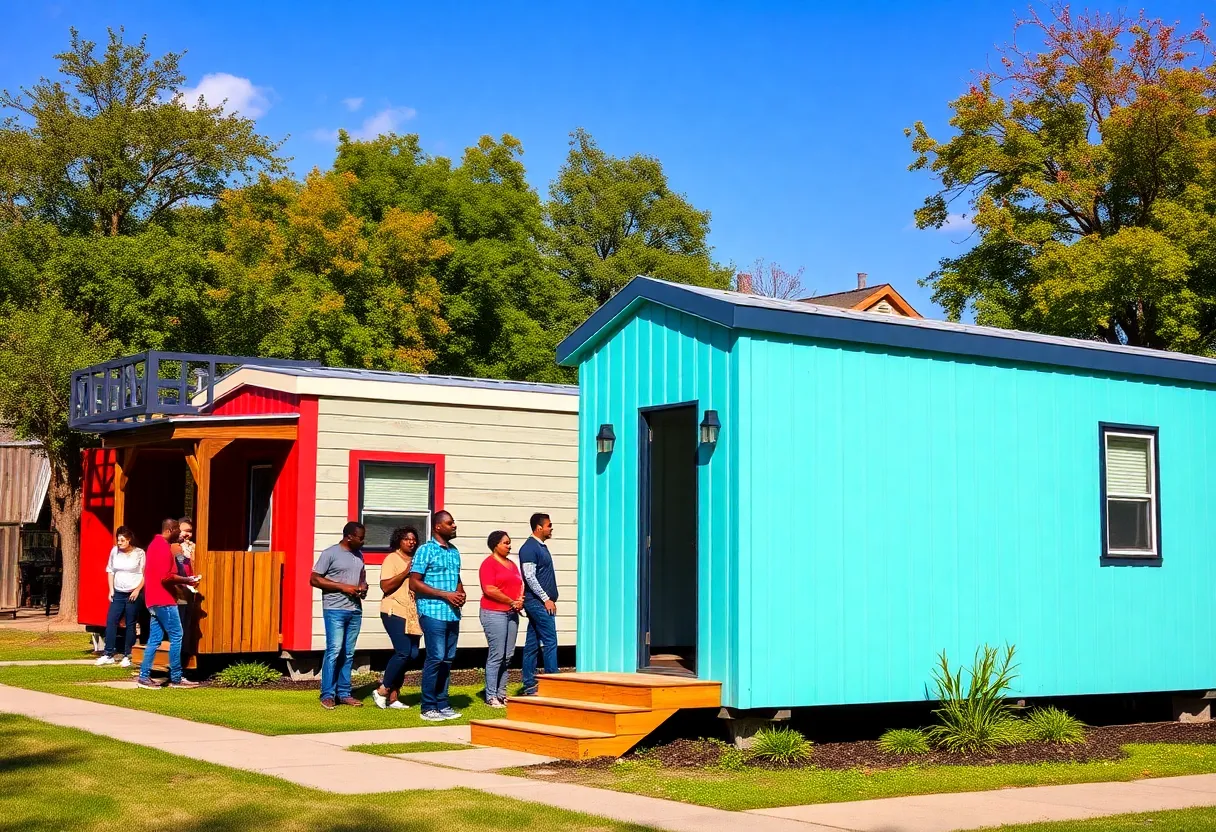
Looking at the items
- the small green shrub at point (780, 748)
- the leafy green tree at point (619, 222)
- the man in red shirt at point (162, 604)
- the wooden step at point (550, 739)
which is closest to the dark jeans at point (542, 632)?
the wooden step at point (550, 739)

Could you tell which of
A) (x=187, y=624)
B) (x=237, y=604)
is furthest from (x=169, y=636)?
(x=237, y=604)

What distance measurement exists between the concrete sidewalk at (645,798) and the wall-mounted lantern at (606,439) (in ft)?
8.89

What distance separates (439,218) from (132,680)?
908 inches

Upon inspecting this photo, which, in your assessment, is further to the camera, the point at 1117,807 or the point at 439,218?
the point at 439,218

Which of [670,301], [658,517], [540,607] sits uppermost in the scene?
[670,301]

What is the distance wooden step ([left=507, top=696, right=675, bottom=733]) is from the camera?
10375mm

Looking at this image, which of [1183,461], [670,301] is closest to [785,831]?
[670,301]

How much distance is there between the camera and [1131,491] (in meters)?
13.3

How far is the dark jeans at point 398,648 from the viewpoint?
13055mm

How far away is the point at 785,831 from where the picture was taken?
757cm

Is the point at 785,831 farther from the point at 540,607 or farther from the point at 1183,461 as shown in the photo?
the point at 1183,461

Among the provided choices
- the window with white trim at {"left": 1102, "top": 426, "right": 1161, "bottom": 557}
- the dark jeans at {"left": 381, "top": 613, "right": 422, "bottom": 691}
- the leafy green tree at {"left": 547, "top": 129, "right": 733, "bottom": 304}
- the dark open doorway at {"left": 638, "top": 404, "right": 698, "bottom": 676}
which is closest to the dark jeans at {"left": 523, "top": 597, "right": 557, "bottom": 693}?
the dark open doorway at {"left": 638, "top": 404, "right": 698, "bottom": 676}

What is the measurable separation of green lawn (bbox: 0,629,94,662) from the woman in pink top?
27.4 ft

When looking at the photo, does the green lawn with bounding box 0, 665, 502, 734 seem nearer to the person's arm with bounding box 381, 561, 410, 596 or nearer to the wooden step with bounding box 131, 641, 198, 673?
the wooden step with bounding box 131, 641, 198, 673
